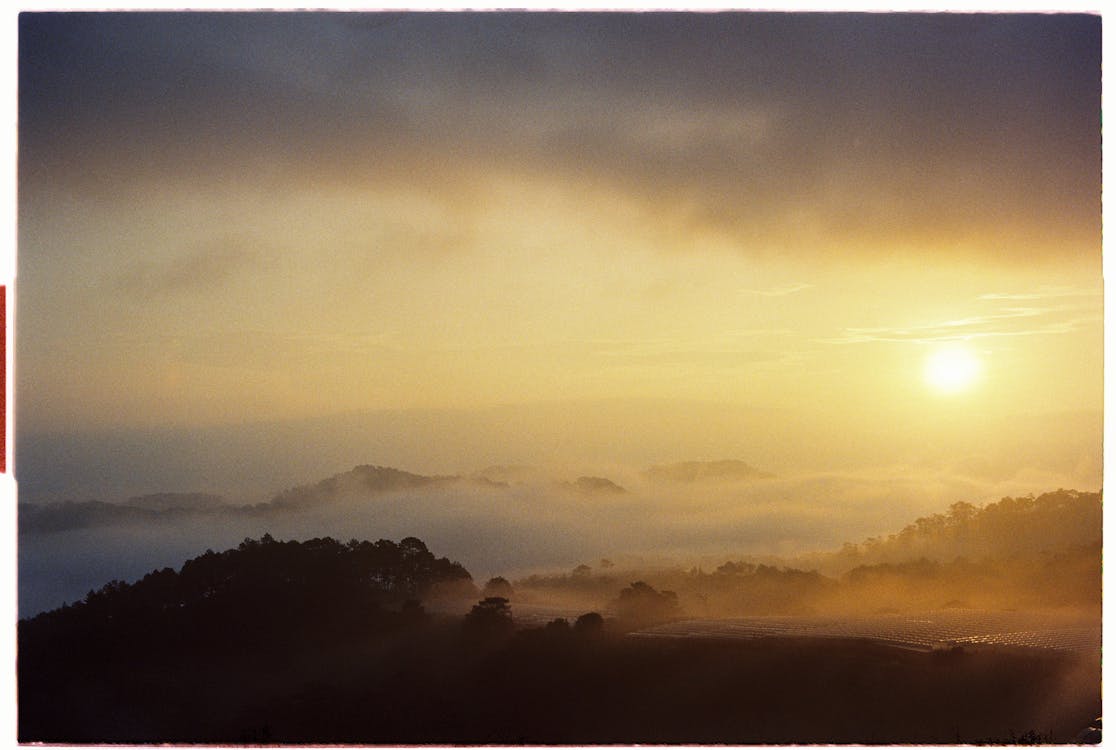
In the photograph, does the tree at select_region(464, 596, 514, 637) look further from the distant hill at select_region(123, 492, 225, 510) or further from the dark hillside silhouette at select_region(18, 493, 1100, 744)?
the distant hill at select_region(123, 492, 225, 510)

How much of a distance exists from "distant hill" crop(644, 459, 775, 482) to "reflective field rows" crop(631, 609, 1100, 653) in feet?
1.63

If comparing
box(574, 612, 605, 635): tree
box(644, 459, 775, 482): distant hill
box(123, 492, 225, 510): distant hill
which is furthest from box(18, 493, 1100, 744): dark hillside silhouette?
box(644, 459, 775, 482): distant hill

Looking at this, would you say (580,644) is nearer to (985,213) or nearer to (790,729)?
(790,729)

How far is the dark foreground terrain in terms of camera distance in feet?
13.2

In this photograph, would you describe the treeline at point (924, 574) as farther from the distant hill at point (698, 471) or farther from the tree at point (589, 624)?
the distant hill at point (698, 471)

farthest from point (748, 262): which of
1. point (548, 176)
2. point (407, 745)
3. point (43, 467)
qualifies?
point (43, 467)

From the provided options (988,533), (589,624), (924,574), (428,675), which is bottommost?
(428,675)

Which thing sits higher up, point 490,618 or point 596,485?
point 596,485

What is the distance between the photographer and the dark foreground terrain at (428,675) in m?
4.03

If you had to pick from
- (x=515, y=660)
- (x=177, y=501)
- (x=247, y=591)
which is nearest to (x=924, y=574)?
(x=515, y=660)

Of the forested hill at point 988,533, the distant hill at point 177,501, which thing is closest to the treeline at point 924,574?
the forested hill at point 988,533

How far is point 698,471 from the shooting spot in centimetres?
409

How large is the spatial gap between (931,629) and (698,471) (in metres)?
0.97

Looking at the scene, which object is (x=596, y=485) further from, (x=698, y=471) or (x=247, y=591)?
(x=247, y=591)
